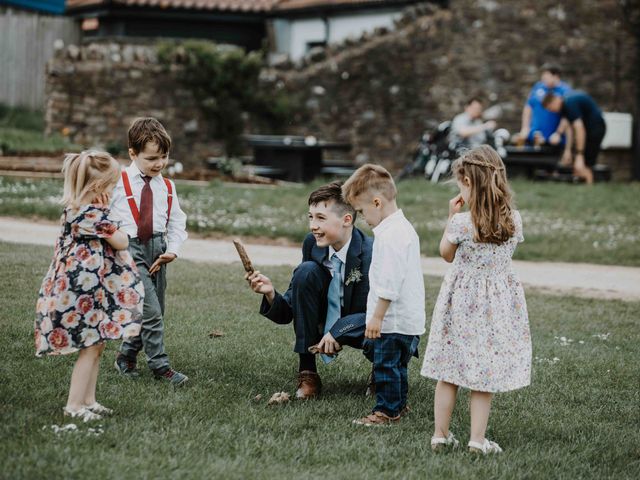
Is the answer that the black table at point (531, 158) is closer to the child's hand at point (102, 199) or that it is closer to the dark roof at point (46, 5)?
the dark roof at point (46, 5)

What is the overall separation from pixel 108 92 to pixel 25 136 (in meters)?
1.71

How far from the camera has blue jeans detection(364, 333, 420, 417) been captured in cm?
471

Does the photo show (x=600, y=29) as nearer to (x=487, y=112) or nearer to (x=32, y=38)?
(x=487, y=112)

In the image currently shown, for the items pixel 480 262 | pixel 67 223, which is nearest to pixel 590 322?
pixel 480 262

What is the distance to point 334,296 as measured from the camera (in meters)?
5.19

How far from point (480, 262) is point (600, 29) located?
16.5 meters

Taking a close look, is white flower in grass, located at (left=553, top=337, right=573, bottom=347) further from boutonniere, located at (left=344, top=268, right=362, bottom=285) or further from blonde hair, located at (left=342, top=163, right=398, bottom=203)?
blonde hair, located at (left=342, top=163, right=398, bottom=203)

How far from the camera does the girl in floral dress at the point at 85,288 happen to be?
14.4 ft

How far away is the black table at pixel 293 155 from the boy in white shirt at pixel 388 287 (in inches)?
454

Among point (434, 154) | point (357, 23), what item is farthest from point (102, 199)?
point (357, 23)

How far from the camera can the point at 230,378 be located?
17.7ft

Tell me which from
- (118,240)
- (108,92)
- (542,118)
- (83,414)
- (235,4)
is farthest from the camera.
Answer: (235,4)

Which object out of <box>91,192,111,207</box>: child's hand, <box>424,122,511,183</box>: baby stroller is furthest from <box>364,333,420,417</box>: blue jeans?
<box>424,122,511,183</box>: baby stroller

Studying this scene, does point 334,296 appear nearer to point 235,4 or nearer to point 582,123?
point 582,123
